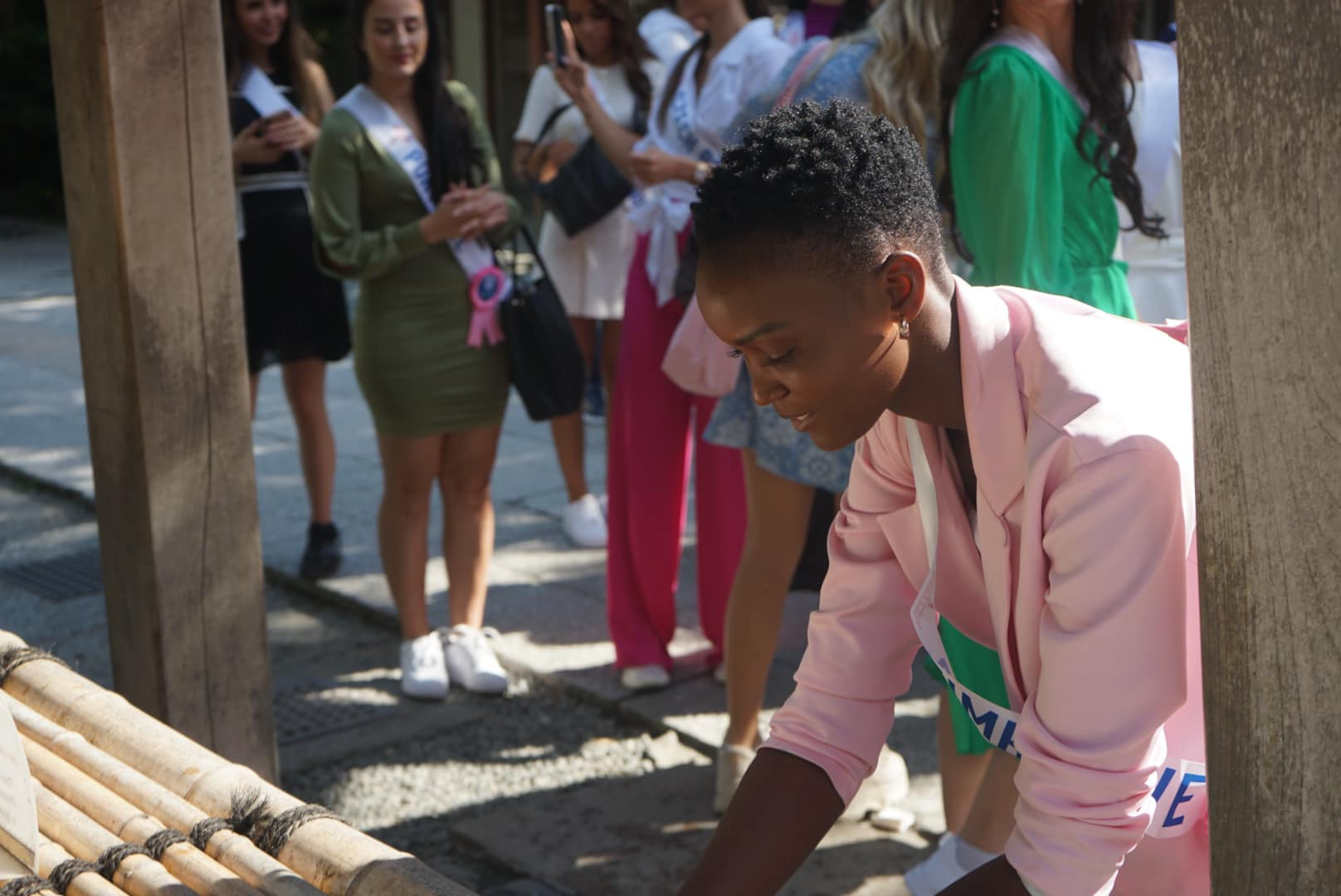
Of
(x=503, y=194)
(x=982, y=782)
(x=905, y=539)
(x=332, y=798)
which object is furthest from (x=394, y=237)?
(x=905, y=539)

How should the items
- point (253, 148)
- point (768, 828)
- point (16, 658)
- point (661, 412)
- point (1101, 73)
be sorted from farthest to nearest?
point (253, 148) → point (661, 412) → point (1101, 73) → point (16, 658) → point (768, 828)

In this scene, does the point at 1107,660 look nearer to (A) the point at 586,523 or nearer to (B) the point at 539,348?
(B) the point at 539,348

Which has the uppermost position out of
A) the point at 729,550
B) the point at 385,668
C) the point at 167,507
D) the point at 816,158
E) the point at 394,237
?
the point at 816,158

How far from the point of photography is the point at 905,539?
1.77 metres

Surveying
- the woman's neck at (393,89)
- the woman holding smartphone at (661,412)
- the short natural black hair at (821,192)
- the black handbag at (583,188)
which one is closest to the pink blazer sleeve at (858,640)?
the short natural black hair at (821,192)

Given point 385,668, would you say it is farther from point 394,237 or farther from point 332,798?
point 394,237

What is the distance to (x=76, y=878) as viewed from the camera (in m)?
1.87

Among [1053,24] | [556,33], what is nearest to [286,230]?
[556,33]

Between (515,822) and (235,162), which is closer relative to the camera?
(515,822)

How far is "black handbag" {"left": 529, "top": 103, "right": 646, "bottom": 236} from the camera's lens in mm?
5148

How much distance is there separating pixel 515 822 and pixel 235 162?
2.37m

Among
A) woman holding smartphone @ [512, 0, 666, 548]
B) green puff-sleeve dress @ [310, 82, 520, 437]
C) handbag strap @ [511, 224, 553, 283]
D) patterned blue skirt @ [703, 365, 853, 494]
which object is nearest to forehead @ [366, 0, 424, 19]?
green puff-sleeve dress @ [310, 82, 520, 437]

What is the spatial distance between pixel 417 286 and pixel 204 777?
2.23m

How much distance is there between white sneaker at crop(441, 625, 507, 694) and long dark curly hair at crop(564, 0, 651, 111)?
181 centimetres
